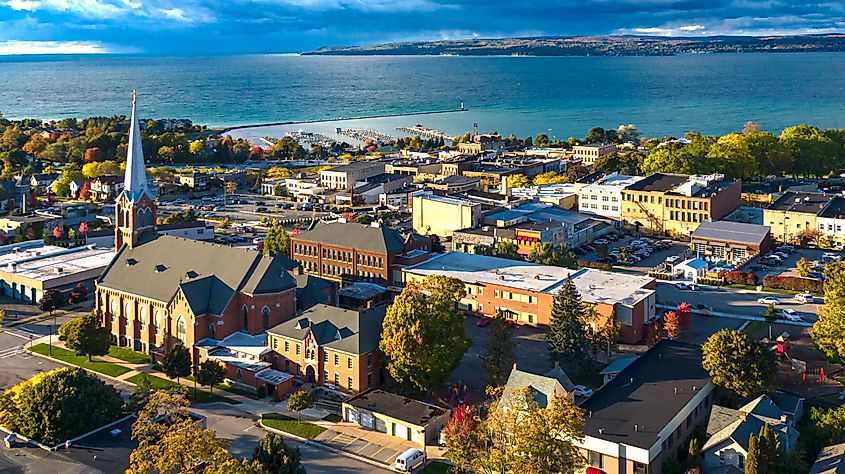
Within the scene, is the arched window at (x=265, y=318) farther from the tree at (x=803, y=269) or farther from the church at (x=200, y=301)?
the tree at (x=803, y=269)

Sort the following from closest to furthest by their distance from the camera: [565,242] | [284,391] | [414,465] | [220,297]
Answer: [414,465] → [284,391] → [220,297] → [565,242]

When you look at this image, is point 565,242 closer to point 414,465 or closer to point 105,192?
point 414,465

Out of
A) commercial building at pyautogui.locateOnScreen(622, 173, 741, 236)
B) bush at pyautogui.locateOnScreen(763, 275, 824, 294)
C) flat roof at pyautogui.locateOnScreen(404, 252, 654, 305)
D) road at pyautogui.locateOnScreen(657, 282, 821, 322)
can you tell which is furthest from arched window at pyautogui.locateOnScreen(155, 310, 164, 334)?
commercial building at pyautogui.locateOnScreen(622, 173, 741, 236)

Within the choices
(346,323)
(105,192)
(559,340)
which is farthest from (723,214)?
(105,192)

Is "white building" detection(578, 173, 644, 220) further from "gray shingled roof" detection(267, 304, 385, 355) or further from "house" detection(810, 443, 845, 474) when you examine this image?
"house" detection(810, 443, 845, 474)

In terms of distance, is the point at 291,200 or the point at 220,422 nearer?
the point at 220,422

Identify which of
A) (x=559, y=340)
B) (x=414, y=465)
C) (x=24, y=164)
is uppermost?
(x=24, y=164)

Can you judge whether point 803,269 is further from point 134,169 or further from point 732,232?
point 134,169
